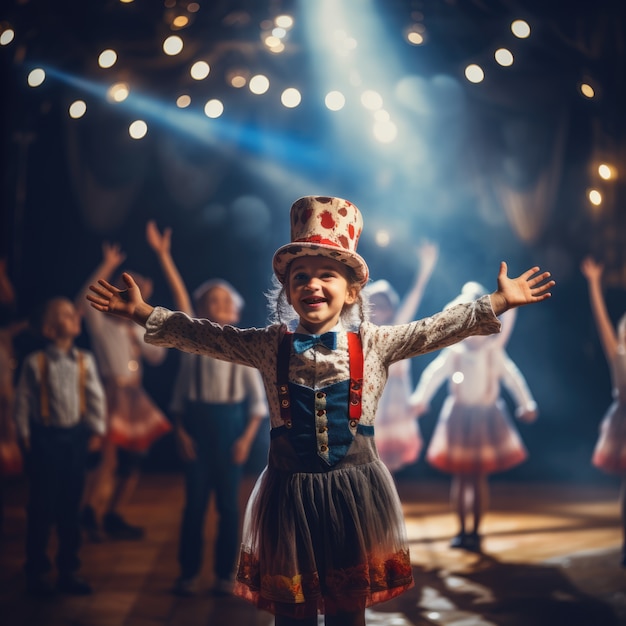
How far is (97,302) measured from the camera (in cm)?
221

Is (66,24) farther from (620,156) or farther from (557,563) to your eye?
(557,563)

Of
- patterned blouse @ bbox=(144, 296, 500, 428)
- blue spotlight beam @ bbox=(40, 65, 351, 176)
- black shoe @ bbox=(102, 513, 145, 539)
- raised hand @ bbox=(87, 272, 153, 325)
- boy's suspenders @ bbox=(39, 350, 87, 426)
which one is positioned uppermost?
blue spotlight beam @ bbox=(40, 65, 351, 176)

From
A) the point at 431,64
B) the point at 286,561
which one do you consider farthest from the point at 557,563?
the point at 431,64

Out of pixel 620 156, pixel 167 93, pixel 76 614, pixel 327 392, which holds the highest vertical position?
pixel 167 93

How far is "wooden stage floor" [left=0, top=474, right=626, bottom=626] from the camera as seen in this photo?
3354 millimetres

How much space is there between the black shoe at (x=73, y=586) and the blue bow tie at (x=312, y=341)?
2120mm

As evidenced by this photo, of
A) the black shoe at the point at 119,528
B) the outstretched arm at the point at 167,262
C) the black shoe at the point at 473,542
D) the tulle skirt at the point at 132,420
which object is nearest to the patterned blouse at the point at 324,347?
the outstretched arm at the point at 167,262

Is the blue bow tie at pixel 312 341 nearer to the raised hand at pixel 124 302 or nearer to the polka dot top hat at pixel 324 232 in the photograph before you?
the polka dot top hat at pixel 324 232

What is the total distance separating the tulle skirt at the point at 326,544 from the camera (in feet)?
6.89

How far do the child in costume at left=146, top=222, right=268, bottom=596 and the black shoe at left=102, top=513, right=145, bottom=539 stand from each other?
92 cm

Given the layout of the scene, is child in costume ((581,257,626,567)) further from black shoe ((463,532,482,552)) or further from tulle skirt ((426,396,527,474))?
black shoe ((463,532,482,552))

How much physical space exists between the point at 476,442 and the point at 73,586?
2.25 m

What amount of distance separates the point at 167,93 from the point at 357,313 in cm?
269

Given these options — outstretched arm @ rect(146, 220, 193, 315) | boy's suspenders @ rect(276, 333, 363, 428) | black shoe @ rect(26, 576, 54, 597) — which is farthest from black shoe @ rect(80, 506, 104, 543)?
boy's suspenders @ rect(276, 333, 363, 428)
